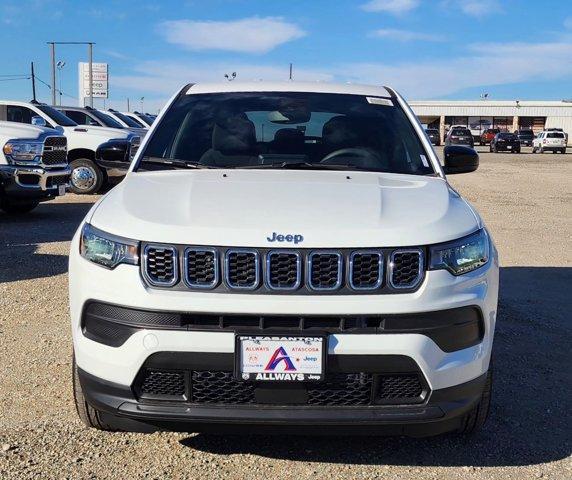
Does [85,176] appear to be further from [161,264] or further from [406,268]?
[406,268]

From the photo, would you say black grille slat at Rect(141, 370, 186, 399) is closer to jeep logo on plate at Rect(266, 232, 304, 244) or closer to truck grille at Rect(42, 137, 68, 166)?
jeep logo on plate at Rect(266, 232, 304, 244)

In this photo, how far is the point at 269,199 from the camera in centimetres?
319

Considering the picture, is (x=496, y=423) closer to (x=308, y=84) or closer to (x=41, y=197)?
(x=308, y=84)

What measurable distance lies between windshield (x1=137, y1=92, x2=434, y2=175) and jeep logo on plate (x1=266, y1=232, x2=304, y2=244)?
1272 mm

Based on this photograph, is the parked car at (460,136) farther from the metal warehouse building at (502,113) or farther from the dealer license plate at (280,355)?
the dealer license plate at (280,355)

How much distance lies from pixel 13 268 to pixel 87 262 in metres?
5.12

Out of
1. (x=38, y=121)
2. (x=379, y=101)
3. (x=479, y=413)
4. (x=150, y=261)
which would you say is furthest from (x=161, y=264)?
(x=38, y=121)

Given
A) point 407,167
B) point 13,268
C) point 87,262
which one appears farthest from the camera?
point 13,268

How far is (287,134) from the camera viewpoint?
4445mm

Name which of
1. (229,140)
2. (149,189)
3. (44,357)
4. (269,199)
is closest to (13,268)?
(44,357)

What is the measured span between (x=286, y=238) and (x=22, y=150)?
30.1 ft

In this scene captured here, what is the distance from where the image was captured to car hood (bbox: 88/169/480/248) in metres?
2.85

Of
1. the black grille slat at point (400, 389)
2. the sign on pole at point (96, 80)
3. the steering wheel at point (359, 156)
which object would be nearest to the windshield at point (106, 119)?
the steering wheel at point (359, 156)

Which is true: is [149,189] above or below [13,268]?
above
